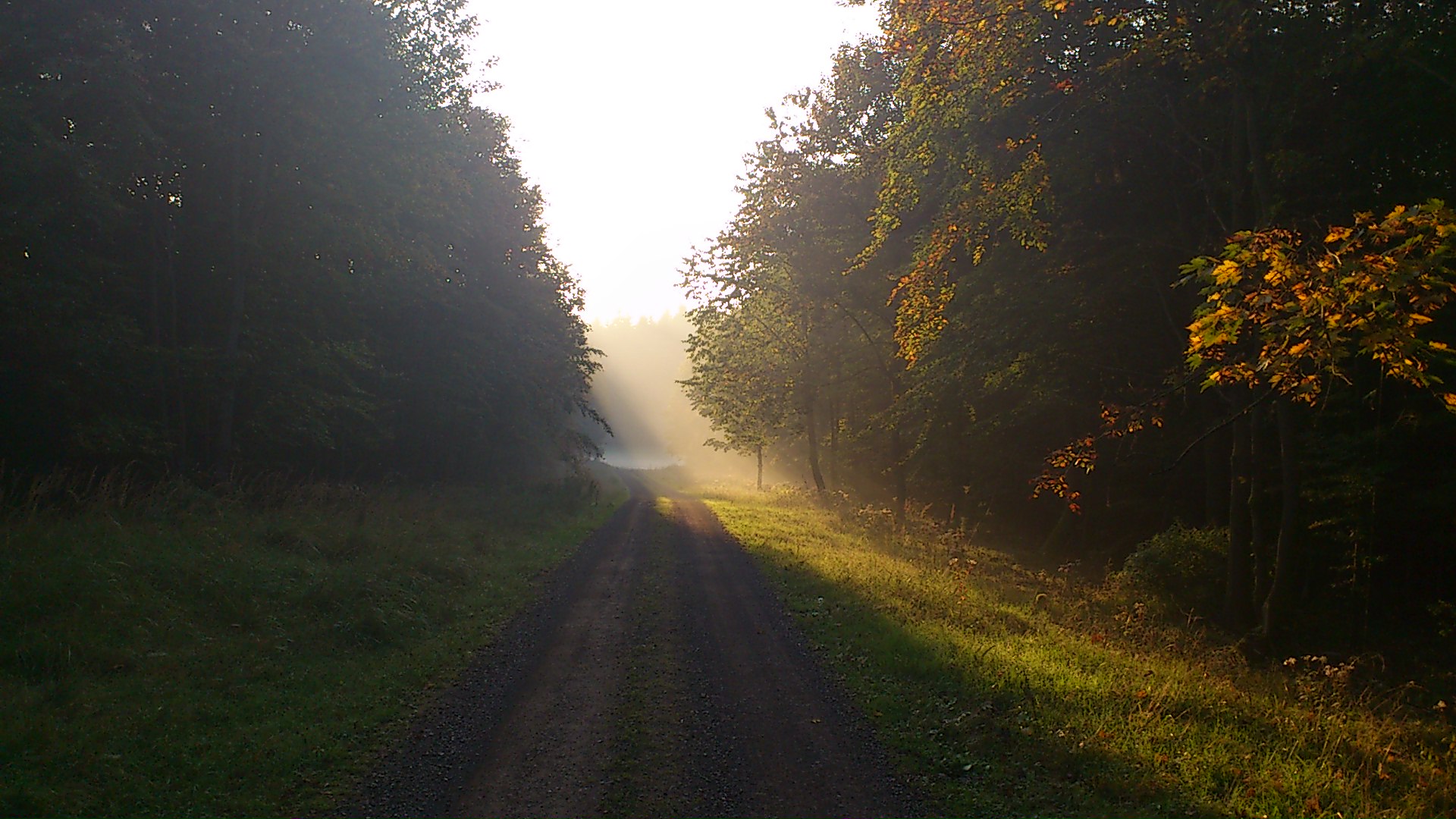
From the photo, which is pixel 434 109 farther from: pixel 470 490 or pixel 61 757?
pixel 61 757

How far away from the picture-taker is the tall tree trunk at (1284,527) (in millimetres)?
12016

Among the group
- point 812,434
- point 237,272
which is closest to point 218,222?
point 237,272

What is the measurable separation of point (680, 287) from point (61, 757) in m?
29.7

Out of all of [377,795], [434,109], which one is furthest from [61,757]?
[434,109]

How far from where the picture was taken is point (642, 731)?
7.61 meters

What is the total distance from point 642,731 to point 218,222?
702 inches

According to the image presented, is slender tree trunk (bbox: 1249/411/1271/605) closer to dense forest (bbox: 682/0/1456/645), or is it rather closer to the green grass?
dense forest (bbox: 682/0/1456/645)

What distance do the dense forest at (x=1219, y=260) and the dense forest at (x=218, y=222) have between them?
12816 mm

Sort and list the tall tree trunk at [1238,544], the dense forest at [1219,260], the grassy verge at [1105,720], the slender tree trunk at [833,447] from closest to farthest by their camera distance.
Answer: the grassy verge at [1105,720], the dense forest at [1219,260], the tall tree trunk at [1238,544], the slender tree trunk at [833,447]

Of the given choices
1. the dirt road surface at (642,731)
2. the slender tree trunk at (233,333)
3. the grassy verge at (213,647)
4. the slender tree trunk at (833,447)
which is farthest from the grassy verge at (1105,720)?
the slender tree trunk at (833,447)

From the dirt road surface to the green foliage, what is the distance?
26.8 ft

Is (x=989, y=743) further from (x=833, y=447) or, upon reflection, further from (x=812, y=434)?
(x=833, y=447)

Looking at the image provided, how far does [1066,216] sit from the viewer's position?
54.6ft

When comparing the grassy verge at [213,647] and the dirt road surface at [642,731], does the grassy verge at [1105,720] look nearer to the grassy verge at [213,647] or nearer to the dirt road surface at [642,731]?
the dirt road surface at [642,731]
